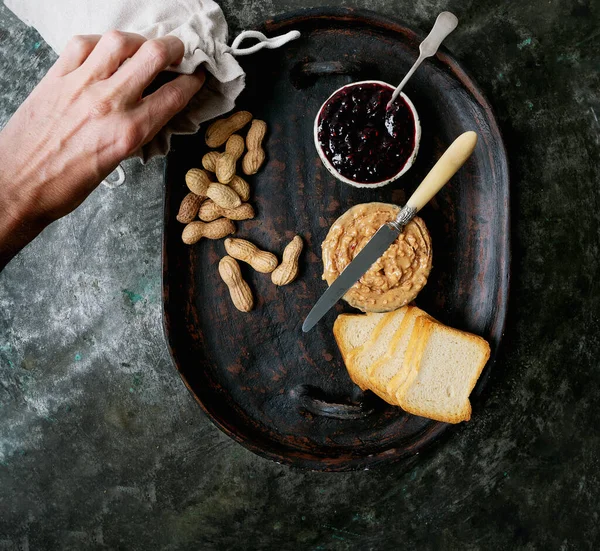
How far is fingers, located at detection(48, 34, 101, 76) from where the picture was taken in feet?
3.26

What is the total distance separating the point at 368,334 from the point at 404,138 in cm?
41

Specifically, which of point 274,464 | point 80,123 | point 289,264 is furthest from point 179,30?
point 274,464

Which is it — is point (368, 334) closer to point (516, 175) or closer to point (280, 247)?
point (280, 247)

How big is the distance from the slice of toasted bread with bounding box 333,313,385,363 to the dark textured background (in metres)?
0.41

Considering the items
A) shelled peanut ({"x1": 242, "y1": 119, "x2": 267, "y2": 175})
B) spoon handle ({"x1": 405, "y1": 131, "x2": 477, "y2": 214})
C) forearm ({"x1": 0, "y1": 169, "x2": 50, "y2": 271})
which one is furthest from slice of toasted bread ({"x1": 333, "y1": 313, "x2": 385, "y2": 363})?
forearm ({"x1": 0, "y1": 169, "x2": 50, "y2": 271})

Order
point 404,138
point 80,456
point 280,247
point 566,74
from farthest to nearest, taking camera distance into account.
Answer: point 80,456 → point 566,74 → point 280,247 → point 404,138

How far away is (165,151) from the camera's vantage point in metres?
1.17

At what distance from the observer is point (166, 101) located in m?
1.01

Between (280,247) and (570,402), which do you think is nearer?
(280,247)

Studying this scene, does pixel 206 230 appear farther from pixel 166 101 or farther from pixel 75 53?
pixel 75 53

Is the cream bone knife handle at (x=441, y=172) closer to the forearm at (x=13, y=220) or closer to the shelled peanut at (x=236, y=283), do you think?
the shelled peanut at (x=236, y=283)

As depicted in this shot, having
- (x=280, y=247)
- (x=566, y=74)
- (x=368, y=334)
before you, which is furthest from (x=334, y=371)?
(x=566, y=74)

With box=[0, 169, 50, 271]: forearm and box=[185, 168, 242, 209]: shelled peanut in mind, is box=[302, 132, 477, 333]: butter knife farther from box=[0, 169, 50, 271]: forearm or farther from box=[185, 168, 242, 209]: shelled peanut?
box=[0, 169, 50, 271]: forearm

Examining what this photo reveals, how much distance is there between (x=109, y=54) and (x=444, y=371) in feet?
2.88
